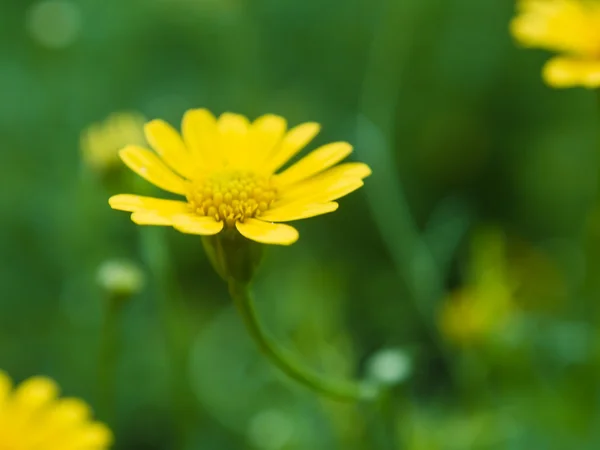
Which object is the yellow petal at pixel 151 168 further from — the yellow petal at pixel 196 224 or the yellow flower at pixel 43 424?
the yellow flower at pixel 43 424

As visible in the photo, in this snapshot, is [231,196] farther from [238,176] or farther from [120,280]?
[120,280]

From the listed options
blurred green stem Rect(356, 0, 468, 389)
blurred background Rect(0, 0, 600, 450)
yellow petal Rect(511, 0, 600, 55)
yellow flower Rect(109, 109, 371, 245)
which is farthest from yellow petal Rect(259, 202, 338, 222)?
blurred green stem Rect(356, 0, 468, 389)

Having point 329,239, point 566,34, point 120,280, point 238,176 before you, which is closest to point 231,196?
point 238,176

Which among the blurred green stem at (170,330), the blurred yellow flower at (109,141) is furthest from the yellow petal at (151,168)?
the blurred yellow flower at (109,141)

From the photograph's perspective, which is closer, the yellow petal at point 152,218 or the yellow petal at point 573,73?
the yellow petal at point 152,218

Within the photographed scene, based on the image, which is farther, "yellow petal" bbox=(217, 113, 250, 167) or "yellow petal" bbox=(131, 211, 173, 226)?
"yellow petal" bbox=(217, 113, 250, 167)

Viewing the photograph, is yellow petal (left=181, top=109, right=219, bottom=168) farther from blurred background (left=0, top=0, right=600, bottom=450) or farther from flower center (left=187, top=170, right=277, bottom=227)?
blurred background (left=0, top=0, right=600, bottom=450)

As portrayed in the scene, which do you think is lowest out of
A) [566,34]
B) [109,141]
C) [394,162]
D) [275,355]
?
[275,355]
